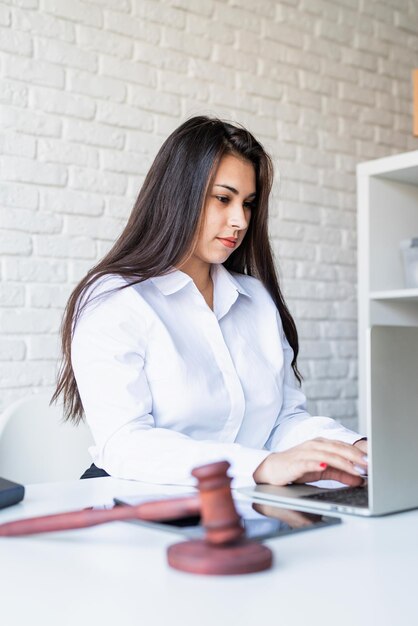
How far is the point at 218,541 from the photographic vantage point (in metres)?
0.73

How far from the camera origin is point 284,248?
11.0 feet

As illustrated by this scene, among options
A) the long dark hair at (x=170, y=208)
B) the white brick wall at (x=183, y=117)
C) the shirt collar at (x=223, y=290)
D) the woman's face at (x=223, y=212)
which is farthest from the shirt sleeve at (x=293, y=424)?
the white brick wall at (x=183, y=117)

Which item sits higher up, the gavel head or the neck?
the neck

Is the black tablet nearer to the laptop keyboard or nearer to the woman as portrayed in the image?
the laptop keyboard

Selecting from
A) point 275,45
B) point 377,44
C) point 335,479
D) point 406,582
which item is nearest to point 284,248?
point 275,45

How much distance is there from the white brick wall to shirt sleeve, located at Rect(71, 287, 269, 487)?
3.52 feet

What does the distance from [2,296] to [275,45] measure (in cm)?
156

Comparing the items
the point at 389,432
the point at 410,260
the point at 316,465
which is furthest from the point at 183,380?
the point at 410,260

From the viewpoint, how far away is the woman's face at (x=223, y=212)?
1853 mm

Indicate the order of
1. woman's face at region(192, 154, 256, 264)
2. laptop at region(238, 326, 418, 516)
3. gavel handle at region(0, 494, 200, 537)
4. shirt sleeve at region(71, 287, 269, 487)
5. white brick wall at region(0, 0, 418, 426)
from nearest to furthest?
gavel handle at region(0, 494, 200, 537)
laptop at region(238, 326, 418, 516)
shirt sleeve at region(71, 287, 269, 487)
woman's face at region(192, 154, 256, 264)
white brick wall at region(0, 0, 418, 426)

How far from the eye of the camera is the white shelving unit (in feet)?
9.53

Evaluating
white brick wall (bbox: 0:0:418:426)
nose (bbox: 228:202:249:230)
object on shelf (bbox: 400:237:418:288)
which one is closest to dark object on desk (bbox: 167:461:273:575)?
nose (bbox: 228:202:249:230)

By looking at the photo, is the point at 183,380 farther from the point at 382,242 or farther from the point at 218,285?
the point at 382,242

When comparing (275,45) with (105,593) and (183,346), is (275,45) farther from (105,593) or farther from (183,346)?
(105,593)
